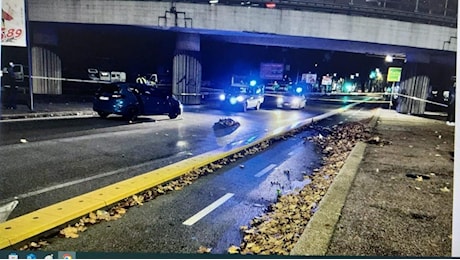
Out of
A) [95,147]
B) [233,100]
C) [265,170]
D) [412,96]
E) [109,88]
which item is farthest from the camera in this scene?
[412,96]

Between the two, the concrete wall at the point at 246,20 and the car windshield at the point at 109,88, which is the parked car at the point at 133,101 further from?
the concrete wall at the point at 246,20

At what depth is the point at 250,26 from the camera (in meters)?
6.65

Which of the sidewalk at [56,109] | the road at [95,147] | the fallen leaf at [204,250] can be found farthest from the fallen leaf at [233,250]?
the sidewalk at [56,109]

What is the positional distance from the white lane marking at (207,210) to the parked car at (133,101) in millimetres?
2074

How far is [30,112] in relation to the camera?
5477 millimetres

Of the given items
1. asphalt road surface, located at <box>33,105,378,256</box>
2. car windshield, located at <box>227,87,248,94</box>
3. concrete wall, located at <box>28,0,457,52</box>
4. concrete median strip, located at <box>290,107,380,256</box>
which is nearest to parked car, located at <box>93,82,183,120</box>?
car windshield, located at <box>227,87,248,94</box>

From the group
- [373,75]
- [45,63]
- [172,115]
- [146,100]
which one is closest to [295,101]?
[373,75]

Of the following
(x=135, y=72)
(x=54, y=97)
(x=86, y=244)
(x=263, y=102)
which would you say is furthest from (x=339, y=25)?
(x=86, y=244)

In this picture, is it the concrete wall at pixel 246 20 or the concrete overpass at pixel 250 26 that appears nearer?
the concrete overpass at pixel 250 26

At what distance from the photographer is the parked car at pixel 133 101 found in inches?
186

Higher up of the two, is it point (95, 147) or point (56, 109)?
point (56, 109)

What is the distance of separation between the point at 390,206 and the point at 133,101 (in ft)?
12.0

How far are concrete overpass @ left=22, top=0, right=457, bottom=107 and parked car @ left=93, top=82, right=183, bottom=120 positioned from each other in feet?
1.21

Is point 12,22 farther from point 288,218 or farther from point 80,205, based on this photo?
point 288,218
